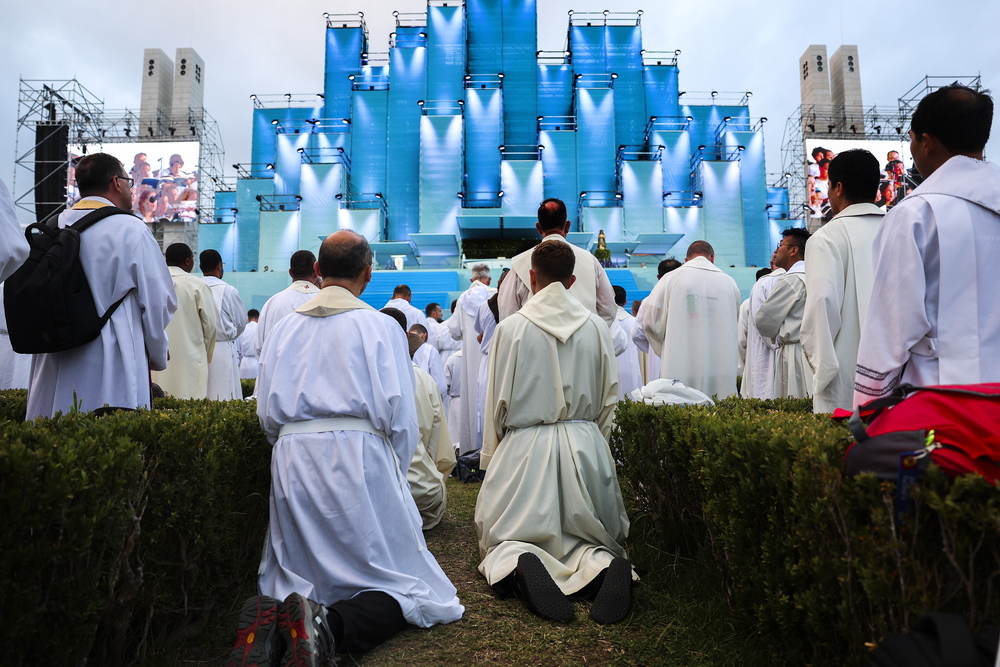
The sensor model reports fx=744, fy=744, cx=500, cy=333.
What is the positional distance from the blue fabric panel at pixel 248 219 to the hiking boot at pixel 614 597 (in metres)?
32.6

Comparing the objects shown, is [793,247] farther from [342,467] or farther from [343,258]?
[342,467]

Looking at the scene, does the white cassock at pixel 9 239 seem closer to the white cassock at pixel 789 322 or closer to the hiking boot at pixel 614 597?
the hiking boot at pixel 614 597

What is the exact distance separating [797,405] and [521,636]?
79.8 inches

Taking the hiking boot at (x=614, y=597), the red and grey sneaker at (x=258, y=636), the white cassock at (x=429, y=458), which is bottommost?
the hiking boot at (x=614, y=597)

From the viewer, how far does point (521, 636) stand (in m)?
3.28

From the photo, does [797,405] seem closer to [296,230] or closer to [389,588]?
[389,588]

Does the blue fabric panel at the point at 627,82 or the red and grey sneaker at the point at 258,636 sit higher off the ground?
the blue fabric panel at the point at 627,82

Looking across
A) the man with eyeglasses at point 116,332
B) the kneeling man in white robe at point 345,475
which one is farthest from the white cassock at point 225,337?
the kneeling man in white robe at point 345,475

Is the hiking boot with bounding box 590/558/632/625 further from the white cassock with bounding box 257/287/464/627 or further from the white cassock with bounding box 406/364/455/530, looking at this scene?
the white cassock with bounding box 406/364/455/530

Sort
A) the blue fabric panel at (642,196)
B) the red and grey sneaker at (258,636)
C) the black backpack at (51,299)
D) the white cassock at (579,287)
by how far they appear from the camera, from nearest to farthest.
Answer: the red and grey sneaker at (258,636)
the black backpack at (51,299)
the white cassock at (579,287)
the blue fabric panel at (642,196)

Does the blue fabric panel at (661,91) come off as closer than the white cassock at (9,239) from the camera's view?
No

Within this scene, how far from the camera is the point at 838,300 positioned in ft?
13.0

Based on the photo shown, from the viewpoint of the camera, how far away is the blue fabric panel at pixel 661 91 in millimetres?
34906

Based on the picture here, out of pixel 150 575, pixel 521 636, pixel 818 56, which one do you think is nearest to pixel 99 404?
pixel 150 575
